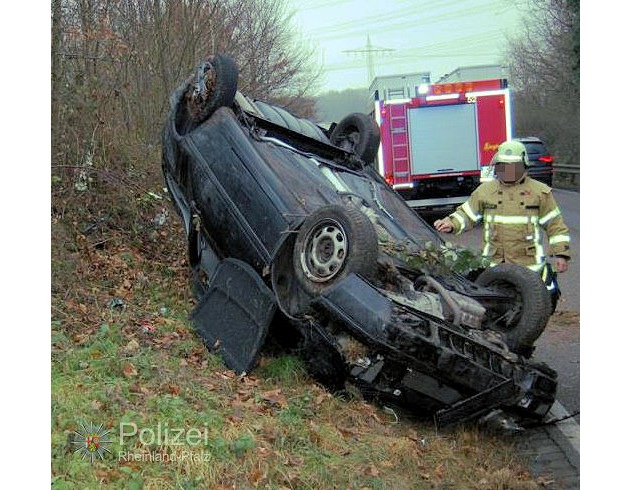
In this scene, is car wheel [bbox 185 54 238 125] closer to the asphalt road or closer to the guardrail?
the asphalt road

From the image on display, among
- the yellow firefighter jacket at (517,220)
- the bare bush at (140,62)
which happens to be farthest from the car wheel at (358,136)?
the yellow firefighter jacket at (517,220)

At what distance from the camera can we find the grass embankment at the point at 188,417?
2.89 meters

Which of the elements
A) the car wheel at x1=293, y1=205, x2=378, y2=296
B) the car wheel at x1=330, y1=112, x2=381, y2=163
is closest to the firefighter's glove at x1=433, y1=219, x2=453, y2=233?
the car wheel at x1=293, y1=205, x2=378, y2=296

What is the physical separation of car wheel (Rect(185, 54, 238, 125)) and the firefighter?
1.64 m

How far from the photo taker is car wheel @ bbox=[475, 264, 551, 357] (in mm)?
3924

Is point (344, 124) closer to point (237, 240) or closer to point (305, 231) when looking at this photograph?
point (237, 240)

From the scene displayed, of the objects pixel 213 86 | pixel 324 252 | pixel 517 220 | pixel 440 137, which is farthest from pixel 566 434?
pixel 440 137

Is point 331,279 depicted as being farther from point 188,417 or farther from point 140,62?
point 140,62

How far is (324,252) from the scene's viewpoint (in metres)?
3.90

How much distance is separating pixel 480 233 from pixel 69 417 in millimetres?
3000

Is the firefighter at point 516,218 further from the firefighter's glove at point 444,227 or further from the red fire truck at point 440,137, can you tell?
the red fire truck at point 440,137

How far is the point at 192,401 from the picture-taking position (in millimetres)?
3455

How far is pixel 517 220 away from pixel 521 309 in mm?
797
